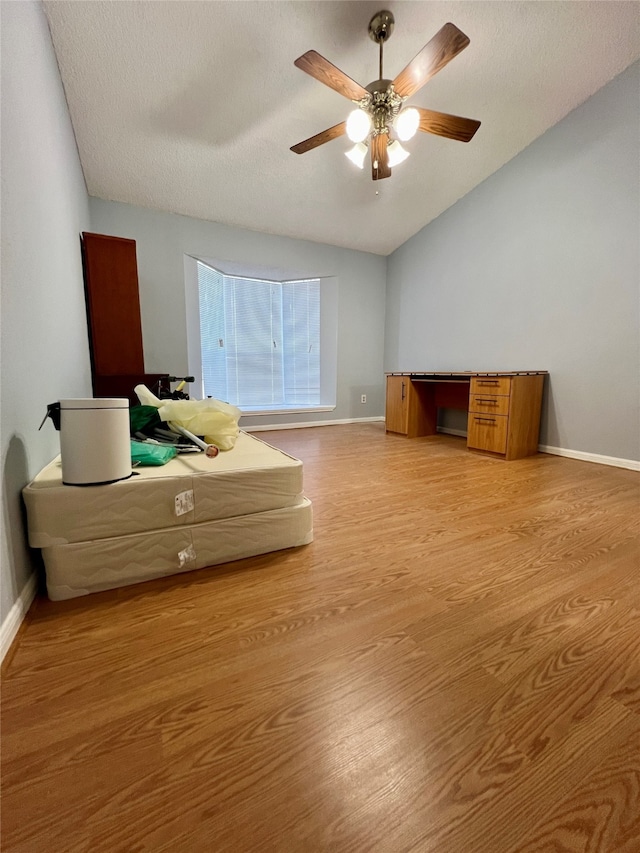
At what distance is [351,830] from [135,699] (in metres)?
0.50

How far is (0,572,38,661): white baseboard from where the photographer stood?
89 cm

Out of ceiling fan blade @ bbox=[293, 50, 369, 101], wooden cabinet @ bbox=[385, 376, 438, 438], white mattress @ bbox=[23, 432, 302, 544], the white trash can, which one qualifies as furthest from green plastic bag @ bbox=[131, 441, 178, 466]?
wooden cabinet @ bbox=[385, 376, 438, 438]

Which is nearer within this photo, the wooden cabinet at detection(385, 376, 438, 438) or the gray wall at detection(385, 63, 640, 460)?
the gray wall at detection(385, 63, 640, 460)

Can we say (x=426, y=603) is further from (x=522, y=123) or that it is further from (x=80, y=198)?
(x=522, y=123)

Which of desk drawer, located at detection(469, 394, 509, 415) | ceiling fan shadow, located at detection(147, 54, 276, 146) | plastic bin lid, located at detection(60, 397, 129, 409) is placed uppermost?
ceiling fan shadow, located at detection(147, 54, 276, 146)

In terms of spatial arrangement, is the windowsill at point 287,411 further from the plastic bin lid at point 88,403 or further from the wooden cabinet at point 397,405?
the plastic bin lid at point 88,403

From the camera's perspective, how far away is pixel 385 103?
7.07ft

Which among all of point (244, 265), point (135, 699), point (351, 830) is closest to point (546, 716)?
point (351, 830)

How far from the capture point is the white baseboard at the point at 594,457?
2.68 meters

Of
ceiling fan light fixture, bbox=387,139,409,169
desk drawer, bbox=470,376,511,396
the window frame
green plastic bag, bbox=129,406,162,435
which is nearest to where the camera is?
green plastic bag, bbox=129,406,162,435

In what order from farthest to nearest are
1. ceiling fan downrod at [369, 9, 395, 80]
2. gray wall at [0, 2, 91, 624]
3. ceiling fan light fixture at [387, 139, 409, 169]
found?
ceiling fan light fixture at [387, 139, 409, 169]
ceiling fan downrod at [369, 9, 395, 80]
gray wall at [0, 2, 91, 624]

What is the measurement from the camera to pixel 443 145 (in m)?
3.10

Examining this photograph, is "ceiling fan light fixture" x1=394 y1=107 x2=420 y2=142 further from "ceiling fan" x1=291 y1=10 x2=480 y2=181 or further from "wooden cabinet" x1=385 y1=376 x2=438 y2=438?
"wooden cabinet" x1=385 y1=376 x2=438 y2=438

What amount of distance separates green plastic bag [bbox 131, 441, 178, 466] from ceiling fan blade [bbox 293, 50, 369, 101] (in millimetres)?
2004
